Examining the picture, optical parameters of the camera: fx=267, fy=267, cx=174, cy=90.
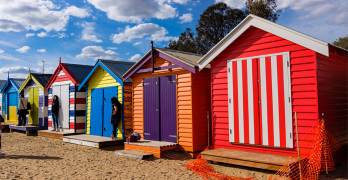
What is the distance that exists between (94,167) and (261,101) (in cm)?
482

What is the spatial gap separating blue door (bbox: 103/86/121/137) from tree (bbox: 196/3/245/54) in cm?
2220

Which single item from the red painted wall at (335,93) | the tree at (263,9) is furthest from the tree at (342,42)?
the red painted wall at (335,93)

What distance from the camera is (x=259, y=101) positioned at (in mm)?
6848

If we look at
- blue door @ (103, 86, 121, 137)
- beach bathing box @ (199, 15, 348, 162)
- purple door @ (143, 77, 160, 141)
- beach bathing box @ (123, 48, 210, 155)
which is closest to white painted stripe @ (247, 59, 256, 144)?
beach bathing box @ (199, 15, 348, 162)

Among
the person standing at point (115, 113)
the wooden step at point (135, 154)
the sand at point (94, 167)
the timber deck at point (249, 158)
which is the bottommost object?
the sand at point (94, 167)

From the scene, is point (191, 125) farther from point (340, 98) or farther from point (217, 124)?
point (340, 98)

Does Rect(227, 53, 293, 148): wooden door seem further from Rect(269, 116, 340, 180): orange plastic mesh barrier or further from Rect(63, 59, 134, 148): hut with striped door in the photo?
Rect(63, 59, 134, 148): hut with striped door

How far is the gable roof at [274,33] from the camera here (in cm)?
585

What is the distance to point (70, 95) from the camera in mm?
13172

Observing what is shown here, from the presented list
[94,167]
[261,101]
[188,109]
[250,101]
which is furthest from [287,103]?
[94,167]

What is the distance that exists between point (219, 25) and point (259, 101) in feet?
86.5

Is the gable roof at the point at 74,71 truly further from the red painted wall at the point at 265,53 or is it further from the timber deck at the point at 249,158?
the timber deck at the point at 249,158

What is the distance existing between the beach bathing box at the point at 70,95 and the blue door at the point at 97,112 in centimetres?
99

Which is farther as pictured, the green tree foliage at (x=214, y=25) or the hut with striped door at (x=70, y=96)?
the green tree foliage at (x=214, y=25)
